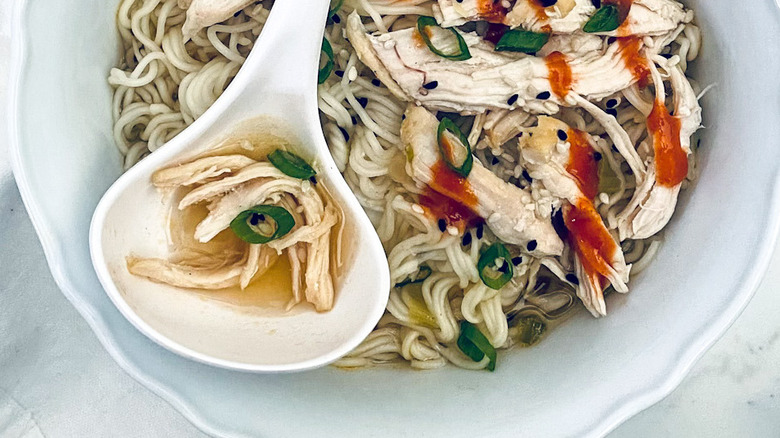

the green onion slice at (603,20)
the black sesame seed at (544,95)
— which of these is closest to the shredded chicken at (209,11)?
the black sesame seed at (544,95)

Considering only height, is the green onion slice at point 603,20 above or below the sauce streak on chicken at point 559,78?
above

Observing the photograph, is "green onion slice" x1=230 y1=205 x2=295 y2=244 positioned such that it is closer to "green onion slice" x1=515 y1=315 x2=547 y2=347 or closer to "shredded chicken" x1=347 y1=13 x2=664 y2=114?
"shredded chicken" x1=347 y1=13 x2=664 y2=114

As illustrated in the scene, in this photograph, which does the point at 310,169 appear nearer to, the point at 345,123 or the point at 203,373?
the point at 345,123

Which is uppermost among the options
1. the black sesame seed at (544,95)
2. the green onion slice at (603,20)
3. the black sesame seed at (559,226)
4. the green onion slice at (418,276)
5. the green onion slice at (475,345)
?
the green onion slice at (603,20)

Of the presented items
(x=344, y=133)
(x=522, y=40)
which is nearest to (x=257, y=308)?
(x=344, y=133)

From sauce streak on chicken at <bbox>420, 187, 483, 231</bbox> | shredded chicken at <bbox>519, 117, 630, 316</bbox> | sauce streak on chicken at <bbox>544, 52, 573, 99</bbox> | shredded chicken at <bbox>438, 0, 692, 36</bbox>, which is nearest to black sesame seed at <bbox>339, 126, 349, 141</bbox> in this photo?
sauce streak on chicken at <bbox>420, 187, 483, 231</bbox>

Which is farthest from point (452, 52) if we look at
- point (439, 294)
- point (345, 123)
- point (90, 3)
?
point (90, 3)

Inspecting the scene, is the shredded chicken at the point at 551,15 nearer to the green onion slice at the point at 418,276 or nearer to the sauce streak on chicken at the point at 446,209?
the sauce streak on chicken at the point at 446,209
